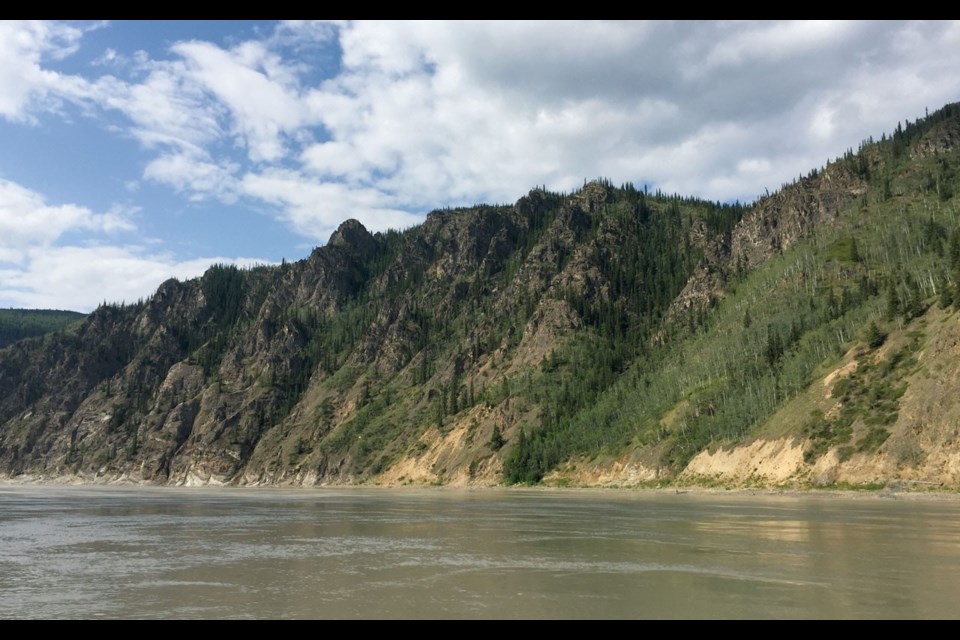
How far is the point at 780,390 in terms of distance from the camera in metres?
141

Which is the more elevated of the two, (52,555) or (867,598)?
(867,598)

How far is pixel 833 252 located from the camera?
651 ft

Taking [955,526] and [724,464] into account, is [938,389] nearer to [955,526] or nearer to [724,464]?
[724,464]

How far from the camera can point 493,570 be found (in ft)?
96.4

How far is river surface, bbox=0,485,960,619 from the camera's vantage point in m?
21.1

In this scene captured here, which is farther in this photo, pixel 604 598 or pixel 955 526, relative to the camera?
pixel 955 526

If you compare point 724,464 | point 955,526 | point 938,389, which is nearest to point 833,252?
point 724,464

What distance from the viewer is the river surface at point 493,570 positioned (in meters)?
21.1

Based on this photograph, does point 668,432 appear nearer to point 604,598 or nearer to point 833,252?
point 833,252
